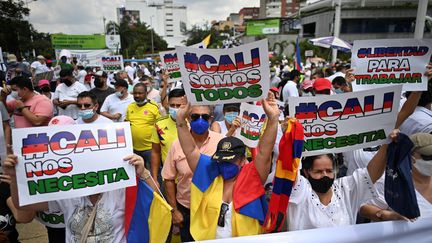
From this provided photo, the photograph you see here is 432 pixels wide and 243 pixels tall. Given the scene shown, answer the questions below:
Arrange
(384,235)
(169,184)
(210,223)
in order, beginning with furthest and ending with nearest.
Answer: (169,184) < (210,223) < (384,235)

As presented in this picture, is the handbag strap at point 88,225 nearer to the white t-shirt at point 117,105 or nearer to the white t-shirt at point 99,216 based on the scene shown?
the white t-shirt at point 99,216

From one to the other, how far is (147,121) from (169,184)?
202cm

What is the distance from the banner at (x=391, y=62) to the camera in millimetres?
3009

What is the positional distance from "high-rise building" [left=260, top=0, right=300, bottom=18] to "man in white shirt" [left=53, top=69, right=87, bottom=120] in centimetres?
9854

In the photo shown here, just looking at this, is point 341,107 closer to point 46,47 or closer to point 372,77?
point 372,77

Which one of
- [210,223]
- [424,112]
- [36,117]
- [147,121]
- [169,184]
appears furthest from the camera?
[147,121]

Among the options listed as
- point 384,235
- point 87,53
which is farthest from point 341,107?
point 87,53

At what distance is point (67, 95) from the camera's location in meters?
5.87

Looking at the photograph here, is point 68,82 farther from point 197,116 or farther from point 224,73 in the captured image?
point 224,73

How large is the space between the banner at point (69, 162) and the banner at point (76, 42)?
23.4 metres

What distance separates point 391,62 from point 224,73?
2040mm

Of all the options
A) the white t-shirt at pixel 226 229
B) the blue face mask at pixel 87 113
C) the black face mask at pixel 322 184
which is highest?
the blue face mask at pixel 87 113

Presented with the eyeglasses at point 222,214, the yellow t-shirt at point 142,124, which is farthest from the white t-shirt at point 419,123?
the yellow t-shirt at point 142,124

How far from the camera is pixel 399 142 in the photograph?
6.57 ft
